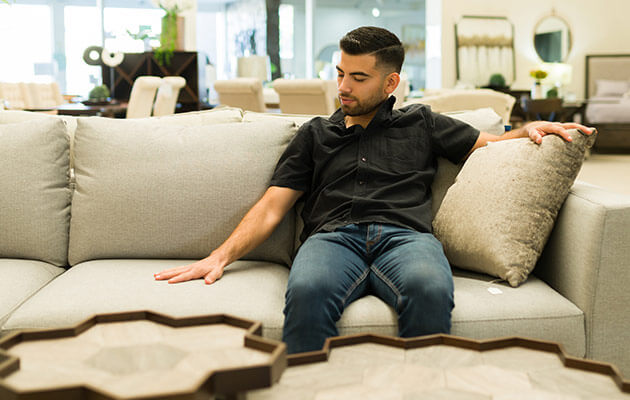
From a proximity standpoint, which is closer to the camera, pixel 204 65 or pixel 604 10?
pixel 204 65

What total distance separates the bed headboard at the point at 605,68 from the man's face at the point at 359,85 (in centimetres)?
969

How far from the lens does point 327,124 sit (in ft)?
6.75

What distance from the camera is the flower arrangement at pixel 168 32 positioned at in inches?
279

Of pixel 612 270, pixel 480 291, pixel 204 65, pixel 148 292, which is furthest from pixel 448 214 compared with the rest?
pixel 204 65

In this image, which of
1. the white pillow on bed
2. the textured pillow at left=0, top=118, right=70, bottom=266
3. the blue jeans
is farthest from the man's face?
the white pillow on bed

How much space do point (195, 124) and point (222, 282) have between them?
0.76 meters

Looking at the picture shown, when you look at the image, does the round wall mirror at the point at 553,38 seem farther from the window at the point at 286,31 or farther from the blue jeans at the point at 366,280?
the blue jeans at the point at 366,280

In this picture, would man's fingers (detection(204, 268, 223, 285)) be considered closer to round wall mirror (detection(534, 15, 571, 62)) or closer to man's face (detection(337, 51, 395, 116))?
man's face (detection(337, 51, 395, 116))

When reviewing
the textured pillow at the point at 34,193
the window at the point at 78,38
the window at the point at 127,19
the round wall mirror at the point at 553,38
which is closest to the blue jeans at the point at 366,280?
the textured pillow at the point at 34,193

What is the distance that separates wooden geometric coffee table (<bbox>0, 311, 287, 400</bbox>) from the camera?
89 centimetres

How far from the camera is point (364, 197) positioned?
192 cm

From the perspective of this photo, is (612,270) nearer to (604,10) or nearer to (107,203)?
(107,203)

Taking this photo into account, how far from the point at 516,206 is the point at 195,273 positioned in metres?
0.94

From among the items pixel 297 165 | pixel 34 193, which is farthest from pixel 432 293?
pixel 34 193
